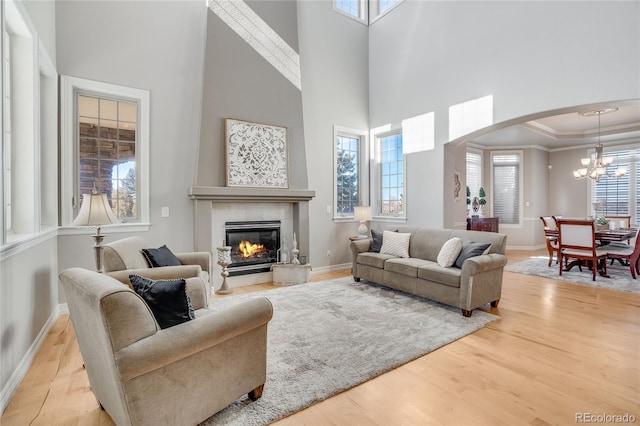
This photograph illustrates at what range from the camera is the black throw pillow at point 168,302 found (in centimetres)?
168

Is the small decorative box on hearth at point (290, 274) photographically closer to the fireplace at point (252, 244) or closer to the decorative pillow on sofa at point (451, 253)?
the fireplace at point (252, 244)

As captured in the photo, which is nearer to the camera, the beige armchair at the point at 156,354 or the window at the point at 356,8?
the beige armchair at the point at 156,354

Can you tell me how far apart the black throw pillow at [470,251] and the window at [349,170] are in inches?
105

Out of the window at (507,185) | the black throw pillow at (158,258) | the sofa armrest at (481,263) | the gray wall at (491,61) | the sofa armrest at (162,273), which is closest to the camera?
the sofa armrest at (162,273)

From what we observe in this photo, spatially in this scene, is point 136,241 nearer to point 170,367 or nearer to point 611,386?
point 170,367

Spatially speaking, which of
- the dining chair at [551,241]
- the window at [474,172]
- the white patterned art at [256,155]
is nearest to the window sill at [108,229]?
the white patterned art at [256,155]

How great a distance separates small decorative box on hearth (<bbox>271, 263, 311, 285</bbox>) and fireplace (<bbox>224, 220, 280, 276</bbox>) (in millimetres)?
321

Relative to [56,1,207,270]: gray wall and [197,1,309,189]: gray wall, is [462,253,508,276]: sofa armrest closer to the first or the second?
[197,1,309,189]: gray wall

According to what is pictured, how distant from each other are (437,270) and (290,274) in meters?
2.29

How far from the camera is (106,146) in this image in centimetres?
410

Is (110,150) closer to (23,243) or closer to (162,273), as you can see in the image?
(23,243)

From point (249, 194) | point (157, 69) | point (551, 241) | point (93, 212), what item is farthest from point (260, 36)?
point (551, 241)

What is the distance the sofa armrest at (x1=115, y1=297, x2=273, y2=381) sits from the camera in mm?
1405

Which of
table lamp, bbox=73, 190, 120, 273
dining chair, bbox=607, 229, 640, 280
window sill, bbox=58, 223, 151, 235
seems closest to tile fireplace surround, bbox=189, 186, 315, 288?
window sill, bbox=58, 223, 151, 235
